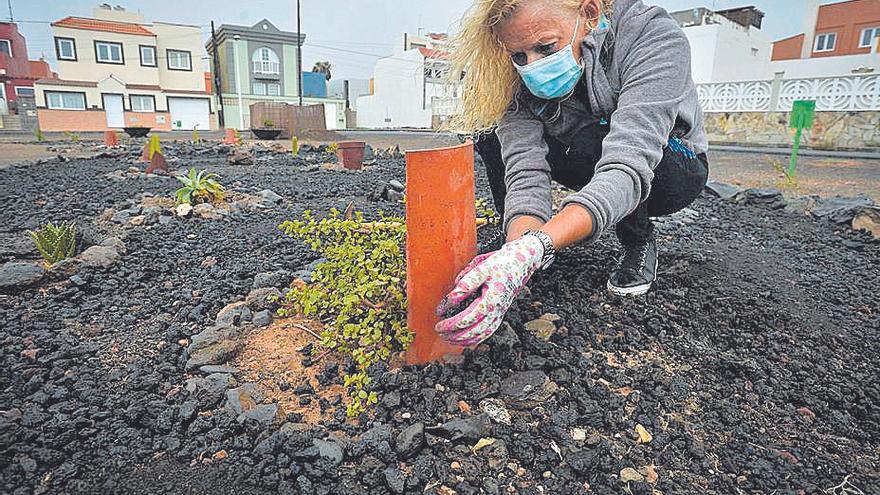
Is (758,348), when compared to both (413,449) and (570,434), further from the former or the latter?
(413,449)

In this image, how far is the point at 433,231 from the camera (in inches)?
56.4

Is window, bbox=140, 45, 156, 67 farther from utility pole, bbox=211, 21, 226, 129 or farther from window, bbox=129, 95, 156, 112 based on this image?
utility pole, bbox=211, 21, 226, 129

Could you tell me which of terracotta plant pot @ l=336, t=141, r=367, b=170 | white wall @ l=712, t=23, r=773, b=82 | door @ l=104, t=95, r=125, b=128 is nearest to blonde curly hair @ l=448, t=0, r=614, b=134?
terracotta plant pot @ l=336, t=141, r=367, b=170

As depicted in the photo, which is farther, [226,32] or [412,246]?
[226,32]

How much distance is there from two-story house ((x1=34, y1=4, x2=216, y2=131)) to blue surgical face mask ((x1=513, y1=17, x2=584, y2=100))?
31532mm

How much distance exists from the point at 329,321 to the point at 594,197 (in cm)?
96

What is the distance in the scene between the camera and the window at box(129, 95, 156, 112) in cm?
3128

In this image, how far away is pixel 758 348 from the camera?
1763mm

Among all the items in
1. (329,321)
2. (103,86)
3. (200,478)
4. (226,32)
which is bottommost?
(200,478)

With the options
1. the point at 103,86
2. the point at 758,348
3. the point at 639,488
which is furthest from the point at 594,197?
the point at 103,86

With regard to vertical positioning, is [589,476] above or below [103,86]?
below

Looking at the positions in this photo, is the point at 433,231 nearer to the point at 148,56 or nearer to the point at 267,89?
the point at 148,56

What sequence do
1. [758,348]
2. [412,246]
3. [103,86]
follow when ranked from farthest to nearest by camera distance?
[103,86]
[758,348]
[412,246]

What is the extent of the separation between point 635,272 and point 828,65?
79.2 ft
